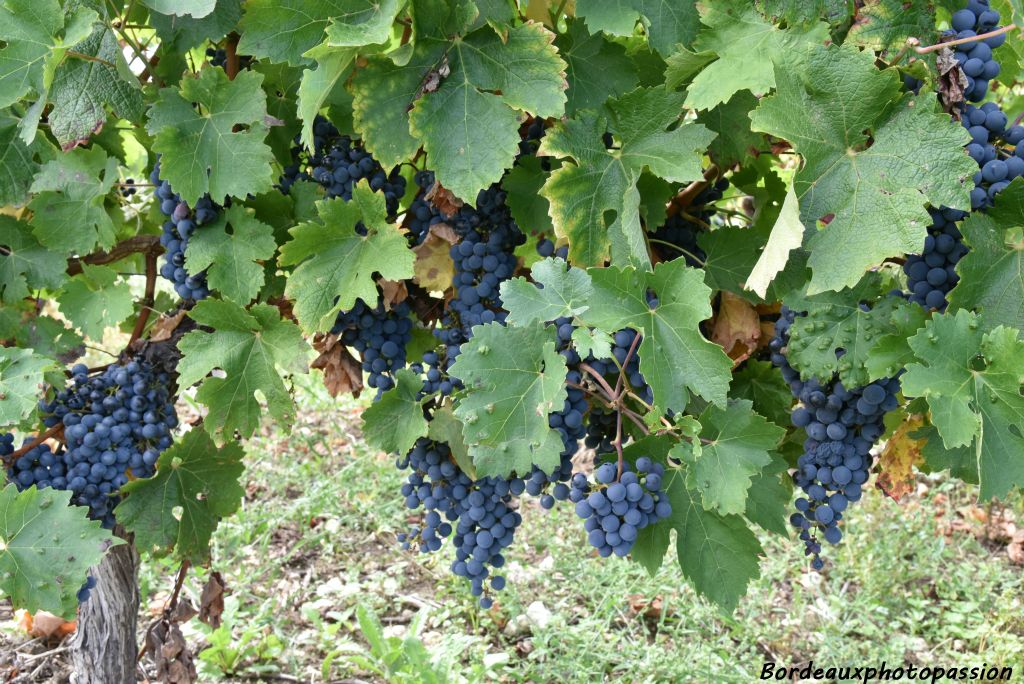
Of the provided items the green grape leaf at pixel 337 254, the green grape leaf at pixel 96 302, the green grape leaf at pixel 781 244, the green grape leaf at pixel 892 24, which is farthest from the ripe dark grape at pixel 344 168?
the green grape leaf at pixel 892 24

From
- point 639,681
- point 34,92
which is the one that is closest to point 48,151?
point 34,92

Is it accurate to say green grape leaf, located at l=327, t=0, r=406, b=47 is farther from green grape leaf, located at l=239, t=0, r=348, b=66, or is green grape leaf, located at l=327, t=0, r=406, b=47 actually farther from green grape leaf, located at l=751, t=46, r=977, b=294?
green grape leaf, located at l=751, t=46, r=977, b=294

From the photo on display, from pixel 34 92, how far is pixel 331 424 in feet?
→ 11.8

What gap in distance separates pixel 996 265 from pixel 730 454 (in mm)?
551

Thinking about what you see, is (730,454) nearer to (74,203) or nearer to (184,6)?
(184,6)

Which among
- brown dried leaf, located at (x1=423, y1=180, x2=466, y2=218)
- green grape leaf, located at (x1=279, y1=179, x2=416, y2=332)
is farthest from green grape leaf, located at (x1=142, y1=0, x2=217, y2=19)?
brown dried leaf, located at (x1=423, y1=180, x2=466, y2=218)

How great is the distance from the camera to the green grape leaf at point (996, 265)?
140cm

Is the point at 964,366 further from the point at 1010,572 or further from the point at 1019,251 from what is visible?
the point at 1010,572

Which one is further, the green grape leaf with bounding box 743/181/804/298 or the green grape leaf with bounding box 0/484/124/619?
the green grape leaf with bounding box 0/484/124/619

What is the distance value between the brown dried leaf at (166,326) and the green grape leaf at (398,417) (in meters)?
0.57

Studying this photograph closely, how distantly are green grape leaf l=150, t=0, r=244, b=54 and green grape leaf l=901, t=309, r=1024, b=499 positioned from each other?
142 cm

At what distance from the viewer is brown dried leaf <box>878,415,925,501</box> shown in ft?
6.31

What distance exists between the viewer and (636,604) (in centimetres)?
368

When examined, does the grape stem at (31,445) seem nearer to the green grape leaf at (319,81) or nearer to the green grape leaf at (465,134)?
the green grape leaf at (319,81)
